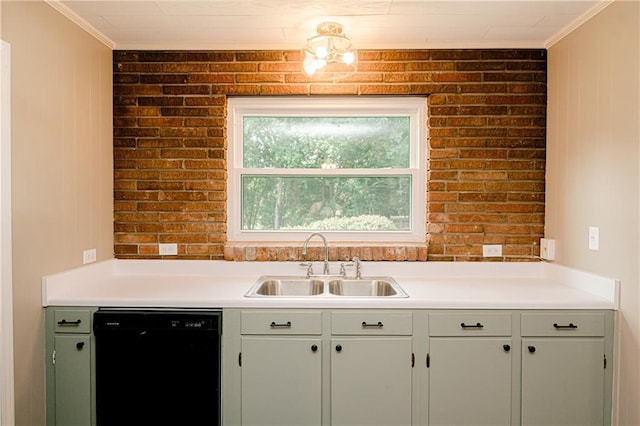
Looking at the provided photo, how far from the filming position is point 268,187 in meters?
3.02

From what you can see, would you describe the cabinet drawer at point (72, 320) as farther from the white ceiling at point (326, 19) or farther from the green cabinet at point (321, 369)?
the white ceiling at point (326, 19)

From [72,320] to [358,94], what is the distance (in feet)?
7.47

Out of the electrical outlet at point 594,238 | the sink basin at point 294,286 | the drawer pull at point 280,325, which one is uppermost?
the electrical outlet at point 594,238

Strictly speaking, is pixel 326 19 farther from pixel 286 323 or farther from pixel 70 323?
pixel 70 323

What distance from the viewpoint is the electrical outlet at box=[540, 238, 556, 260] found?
275 centimetres

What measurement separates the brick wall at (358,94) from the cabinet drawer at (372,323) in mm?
681

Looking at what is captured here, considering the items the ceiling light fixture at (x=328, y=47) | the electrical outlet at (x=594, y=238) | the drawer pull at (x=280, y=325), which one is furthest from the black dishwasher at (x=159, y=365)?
the electrical outlet at (x=594, y=238)

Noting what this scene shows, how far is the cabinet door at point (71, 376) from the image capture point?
2.23 m

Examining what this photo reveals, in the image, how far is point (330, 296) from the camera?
231 centimetres

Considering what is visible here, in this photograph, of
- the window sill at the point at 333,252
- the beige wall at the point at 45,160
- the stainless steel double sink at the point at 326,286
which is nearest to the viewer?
the beige wall at the point at 45,160

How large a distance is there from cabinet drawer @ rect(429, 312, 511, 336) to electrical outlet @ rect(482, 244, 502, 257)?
0.74 meters

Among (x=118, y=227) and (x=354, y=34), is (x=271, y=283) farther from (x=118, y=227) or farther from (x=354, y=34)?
(x=354, y=34)

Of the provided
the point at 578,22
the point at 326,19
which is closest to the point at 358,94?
the point at 326,19

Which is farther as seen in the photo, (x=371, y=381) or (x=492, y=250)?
(x=492, y=250)
